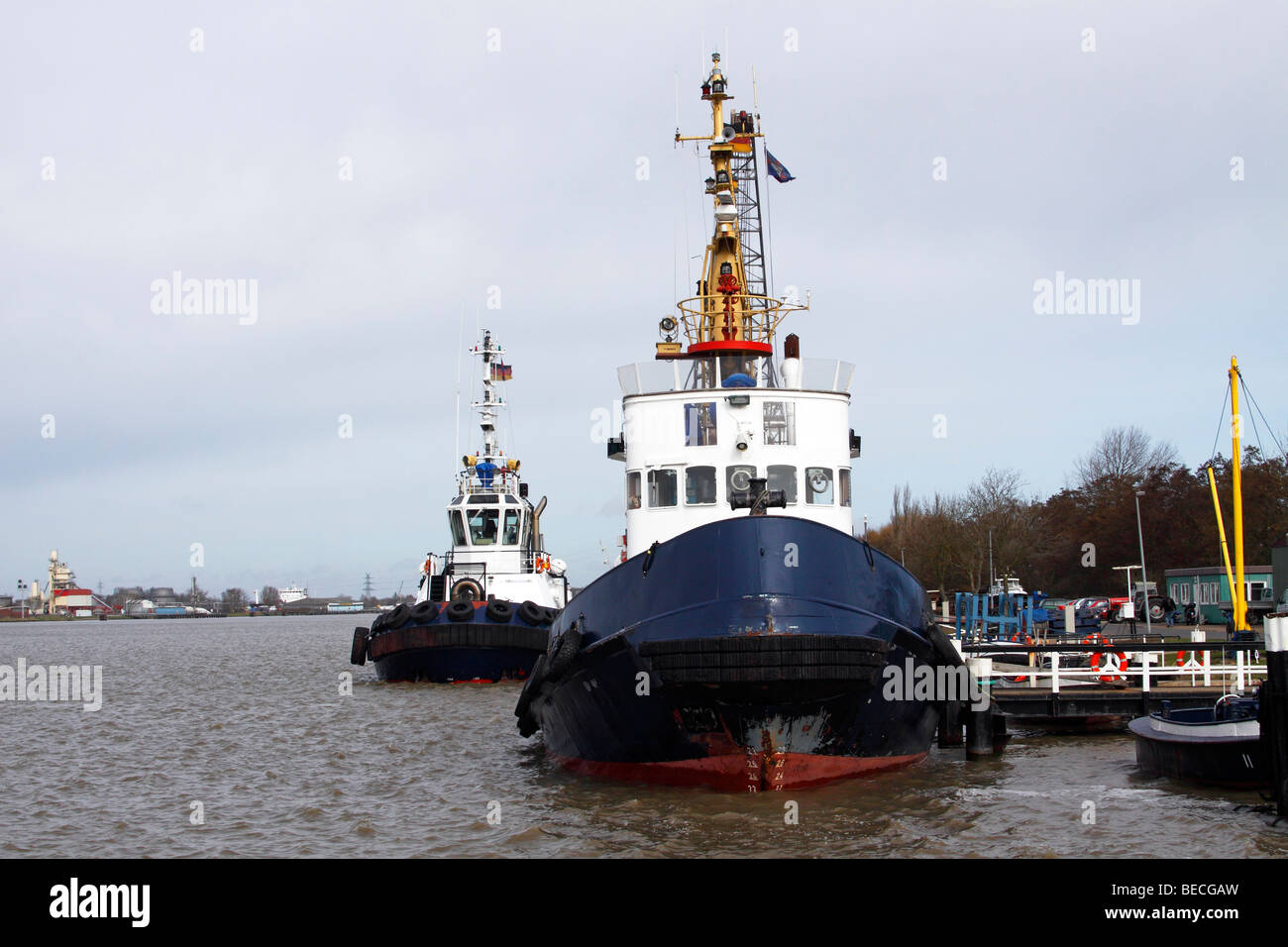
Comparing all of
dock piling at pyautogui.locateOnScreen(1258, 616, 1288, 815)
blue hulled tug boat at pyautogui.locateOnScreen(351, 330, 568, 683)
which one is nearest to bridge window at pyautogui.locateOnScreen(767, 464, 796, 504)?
dock piling at pyautogui.locateOnScreen(1258, 616, 1288, 815)

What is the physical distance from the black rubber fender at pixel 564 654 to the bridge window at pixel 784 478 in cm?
307

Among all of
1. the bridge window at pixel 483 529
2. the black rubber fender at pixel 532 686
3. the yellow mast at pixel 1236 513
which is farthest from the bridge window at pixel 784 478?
the bridge window at pixel 483 529

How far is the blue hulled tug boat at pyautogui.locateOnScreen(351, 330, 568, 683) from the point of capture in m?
30.2

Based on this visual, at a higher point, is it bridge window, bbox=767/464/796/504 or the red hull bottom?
bridge window, bbox=767/464/796/504

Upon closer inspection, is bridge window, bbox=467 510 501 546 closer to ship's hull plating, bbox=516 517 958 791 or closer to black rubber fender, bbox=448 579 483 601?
black rubber fender, bbox=448 579 483 601

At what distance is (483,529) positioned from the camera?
3500 centimetres

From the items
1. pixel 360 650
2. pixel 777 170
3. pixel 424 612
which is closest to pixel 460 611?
pixel 424 612

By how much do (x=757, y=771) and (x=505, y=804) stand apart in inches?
125

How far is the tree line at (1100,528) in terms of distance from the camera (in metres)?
51.5

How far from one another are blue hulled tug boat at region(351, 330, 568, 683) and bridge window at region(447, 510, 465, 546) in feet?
0.10

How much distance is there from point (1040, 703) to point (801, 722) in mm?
7677

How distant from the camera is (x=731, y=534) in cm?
1274

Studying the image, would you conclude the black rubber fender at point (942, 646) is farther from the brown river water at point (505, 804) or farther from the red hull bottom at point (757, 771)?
the red hull bottom at point (757, 771)
